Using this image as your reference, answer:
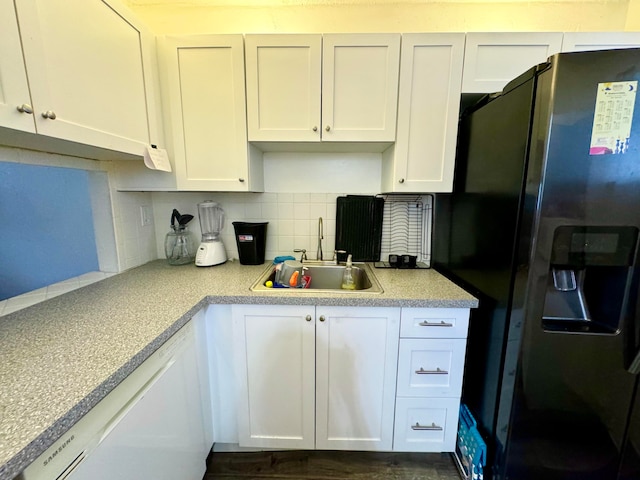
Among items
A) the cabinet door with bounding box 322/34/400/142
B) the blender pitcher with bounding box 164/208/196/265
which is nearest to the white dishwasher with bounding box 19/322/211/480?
the blender pitcher with bounding box 164/208/196/265

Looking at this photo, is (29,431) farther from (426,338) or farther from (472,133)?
(472,133)

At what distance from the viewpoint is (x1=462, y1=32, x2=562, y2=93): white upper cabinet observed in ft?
4.14

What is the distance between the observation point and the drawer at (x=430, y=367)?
3.99 feet

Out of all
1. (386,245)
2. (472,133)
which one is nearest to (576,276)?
(472,133)

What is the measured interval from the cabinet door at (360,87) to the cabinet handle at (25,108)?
1.07m

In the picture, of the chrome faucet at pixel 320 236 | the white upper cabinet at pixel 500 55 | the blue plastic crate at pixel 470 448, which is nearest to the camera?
the blue plastic crate at pixel 470 448

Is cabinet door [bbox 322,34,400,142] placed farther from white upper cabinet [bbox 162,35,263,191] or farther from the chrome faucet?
the chrome faucet

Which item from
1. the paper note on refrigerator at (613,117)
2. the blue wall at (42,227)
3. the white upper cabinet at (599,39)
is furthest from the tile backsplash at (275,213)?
the white upper cabinet at (599,39)

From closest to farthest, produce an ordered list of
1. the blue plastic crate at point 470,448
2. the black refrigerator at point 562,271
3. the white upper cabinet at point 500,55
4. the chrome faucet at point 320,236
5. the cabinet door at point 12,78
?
→ 1. the cabinet door at point 12,78
2. the black refrigerator at point 562,271
3. the blue plastic crate at point 470,448
4. the white upper cabinet at point 500,55
5. the chrome faucet at point 320,236

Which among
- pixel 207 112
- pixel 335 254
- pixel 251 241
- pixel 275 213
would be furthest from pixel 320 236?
pixel 207 112

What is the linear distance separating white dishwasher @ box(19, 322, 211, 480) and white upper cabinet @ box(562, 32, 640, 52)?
2164mm

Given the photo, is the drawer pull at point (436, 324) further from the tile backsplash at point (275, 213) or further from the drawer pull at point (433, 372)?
the tile backsplash at point (275, 213)

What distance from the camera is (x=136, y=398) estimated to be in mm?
779

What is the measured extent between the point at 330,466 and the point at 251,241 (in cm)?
127
